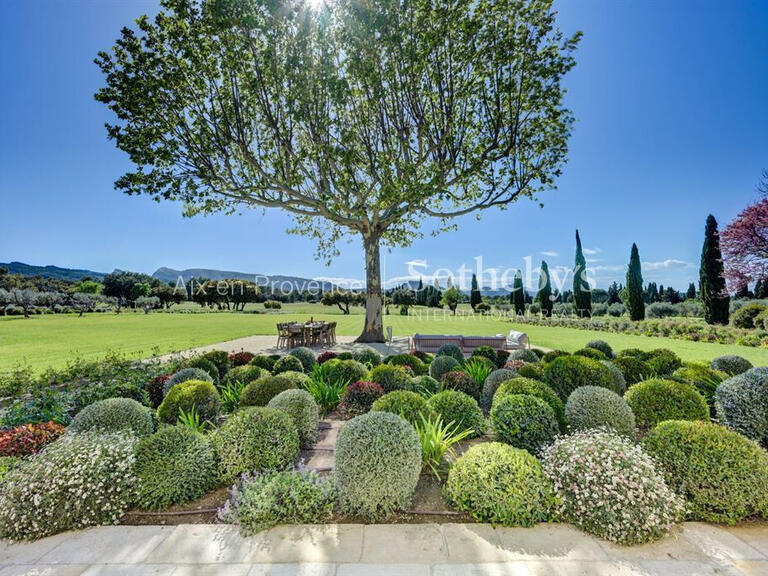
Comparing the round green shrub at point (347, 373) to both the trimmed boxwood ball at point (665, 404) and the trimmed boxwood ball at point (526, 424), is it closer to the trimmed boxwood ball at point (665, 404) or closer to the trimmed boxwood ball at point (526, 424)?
the trimmed boxwood ball at point (526, 424)

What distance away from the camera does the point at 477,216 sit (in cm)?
1611

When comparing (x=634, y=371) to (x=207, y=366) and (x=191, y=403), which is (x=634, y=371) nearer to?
(x=191, y=403)

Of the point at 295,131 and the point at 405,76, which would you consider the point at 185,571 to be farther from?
the point at 295,131

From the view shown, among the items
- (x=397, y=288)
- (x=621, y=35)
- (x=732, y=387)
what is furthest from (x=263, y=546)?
(x=397, y=288)

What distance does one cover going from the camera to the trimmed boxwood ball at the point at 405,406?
13.0 feet

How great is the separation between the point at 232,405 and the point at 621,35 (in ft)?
39.5

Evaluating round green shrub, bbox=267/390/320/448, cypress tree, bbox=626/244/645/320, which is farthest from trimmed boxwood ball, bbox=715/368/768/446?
cypress tree, bbox=626/244/645/320

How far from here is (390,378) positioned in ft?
18.9

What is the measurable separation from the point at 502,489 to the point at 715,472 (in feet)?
5.79

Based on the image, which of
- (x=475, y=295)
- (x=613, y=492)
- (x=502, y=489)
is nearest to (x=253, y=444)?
(x=502, y=489)

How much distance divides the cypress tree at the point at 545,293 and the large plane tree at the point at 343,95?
26.0m

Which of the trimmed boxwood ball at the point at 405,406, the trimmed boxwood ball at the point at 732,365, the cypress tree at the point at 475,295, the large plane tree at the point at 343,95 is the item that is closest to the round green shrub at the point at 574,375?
the trimmed boxwood ball at the point at 405,406

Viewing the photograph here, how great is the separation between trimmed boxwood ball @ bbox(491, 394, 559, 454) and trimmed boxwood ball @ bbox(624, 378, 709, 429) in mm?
1536

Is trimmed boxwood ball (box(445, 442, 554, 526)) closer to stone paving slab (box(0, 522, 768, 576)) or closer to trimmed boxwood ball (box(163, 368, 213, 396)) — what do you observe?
stone paving slab (box(0, 522, 768, 576))
